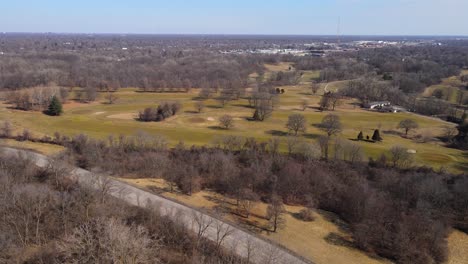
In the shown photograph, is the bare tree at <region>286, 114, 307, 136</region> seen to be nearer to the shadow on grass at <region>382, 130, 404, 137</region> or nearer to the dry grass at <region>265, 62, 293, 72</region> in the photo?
the shadow on grass at <region>382, 130, 404, 137</region>

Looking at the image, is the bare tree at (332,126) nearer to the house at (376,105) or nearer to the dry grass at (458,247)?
the dry grass at (458,247)

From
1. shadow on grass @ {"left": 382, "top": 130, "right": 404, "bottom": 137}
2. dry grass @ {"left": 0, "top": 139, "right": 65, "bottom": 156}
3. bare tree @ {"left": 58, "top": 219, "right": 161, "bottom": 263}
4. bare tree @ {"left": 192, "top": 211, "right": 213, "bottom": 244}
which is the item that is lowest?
shadow on grass @ {"left": 382, "top": 130, "right": 404, "bottom": 137}

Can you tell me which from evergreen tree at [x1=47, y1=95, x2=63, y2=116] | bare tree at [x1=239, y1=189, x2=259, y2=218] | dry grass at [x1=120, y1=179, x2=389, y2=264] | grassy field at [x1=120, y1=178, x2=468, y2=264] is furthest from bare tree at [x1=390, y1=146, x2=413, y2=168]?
evergreen tree at [x1=47, y1=95, x2=63, y2=116]

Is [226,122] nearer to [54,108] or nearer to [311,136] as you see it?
[311,136]

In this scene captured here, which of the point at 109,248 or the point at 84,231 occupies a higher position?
the point at 109,248

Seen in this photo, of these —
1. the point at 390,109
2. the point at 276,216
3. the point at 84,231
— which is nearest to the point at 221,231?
the point at 276,216

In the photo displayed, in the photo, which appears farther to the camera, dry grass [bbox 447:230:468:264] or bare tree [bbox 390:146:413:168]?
bare tree [bbox 390:146:413:168]

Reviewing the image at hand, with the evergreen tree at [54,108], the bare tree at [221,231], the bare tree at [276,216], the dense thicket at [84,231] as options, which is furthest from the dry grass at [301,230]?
the evergreen tree at [54,108]
